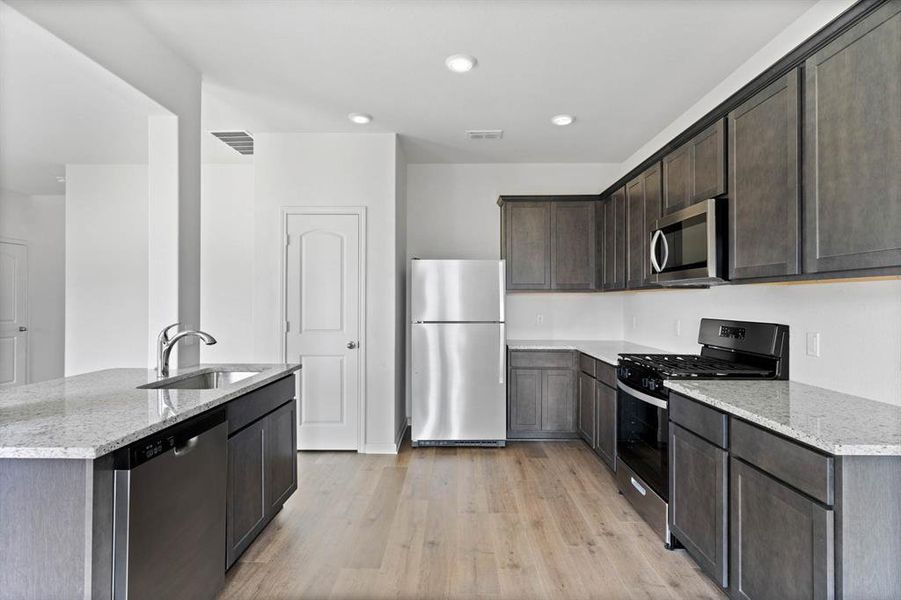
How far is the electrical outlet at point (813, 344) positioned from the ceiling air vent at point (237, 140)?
4.17m

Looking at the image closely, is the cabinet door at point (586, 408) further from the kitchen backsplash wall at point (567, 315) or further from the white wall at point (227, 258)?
the white wall at point (227, 258)

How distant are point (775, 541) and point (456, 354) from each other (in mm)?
2675

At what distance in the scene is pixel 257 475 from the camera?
2.26m

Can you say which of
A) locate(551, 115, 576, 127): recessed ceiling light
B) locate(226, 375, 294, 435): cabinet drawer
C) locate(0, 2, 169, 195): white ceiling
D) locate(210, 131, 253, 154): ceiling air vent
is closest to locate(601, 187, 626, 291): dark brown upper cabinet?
locate(551, 115, 576, 127): recessed ceiling light

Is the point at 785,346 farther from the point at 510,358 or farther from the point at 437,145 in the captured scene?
the point at 437,145

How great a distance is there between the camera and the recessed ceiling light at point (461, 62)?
2.57 m

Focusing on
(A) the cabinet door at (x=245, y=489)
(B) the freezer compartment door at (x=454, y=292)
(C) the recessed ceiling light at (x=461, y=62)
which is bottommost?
(A) the cabinet door at (x=245, y=489)

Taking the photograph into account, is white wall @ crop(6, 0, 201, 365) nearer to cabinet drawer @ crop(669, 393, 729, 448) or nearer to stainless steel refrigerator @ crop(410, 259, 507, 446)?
stainless steel refrigerator @ crop(410, 259, 507, 446)

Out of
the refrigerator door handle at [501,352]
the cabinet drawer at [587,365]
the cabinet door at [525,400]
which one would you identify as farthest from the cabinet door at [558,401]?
the refrigerator door handle at [501,352]

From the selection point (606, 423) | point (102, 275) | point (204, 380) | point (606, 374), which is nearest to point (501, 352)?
point (606, 374)

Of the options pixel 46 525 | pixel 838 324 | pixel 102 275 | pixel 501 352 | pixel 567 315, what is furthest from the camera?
pixel 567 315

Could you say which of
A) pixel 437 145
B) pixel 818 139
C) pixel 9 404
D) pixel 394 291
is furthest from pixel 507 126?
pixel 9 404

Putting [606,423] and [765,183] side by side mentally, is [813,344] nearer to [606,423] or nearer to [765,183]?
[765,183]

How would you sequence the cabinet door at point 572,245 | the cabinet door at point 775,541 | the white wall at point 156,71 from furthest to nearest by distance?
the cabinet door at point 572,245, the white wall at point 156,71, the cabinet door at point 775,541
